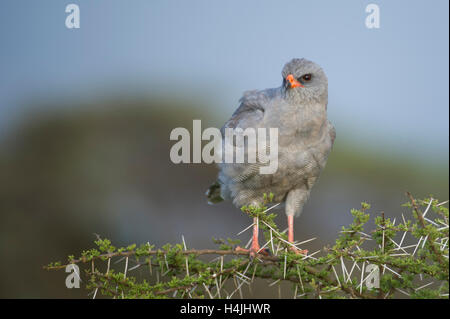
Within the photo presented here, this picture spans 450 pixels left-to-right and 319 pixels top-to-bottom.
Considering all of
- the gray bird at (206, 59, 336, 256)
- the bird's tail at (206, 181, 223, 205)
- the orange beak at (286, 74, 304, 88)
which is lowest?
the bird's tail at (206, 181, 223, 205)

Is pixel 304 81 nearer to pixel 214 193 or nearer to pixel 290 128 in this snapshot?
pixel 290 128

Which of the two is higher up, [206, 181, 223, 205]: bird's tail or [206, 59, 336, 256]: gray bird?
[206, 59, 336, 256]: gray bird

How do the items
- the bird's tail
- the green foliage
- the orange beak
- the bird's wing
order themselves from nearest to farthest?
the green foliage
the orange beak
the bird's wing
the bird's tail

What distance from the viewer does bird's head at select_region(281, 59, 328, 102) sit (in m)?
5.60

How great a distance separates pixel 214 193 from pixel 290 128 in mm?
1754

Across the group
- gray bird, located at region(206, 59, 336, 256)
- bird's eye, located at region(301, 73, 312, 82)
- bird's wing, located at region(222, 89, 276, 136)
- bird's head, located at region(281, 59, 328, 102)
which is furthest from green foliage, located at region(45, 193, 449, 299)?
bird's eye, located at region(301, 73, 312, 82)

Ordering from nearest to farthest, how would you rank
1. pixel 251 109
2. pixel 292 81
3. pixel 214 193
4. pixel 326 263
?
pixel 326 263, pixel 292 81, pixel 251 109, pixel 214 193

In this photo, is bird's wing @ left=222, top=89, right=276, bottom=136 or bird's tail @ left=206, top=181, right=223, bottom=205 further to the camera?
bird's tail @ left=206, top=181, right=223, bottom=205

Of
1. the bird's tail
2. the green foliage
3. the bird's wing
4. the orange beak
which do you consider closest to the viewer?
the green foliage

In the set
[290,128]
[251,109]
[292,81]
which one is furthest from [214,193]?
[292,81]

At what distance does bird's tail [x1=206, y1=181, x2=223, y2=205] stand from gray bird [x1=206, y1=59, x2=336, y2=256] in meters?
0.80

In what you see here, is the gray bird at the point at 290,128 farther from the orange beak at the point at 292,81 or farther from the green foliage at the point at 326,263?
the green foliage at the point at 326,263

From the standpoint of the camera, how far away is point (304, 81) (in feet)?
18.6

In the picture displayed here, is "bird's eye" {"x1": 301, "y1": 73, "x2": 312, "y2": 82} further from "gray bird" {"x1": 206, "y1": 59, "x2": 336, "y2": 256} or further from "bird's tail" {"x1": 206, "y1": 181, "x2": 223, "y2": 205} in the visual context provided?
"bird's tail" {"x1": 206, "y1": 181, "x2": 223, "y2": 205}
